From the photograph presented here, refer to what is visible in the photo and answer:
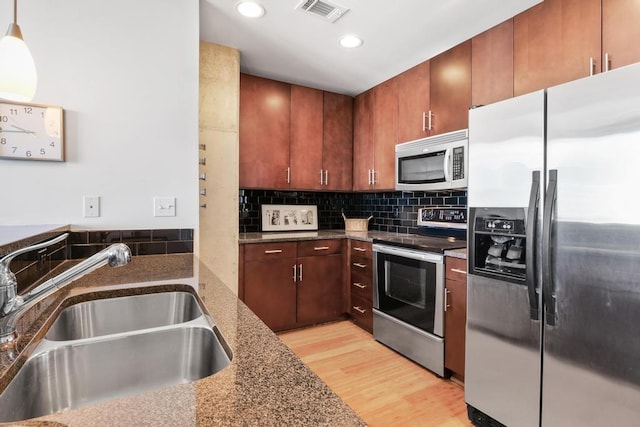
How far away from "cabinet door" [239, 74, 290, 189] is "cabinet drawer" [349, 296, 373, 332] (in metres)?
1.31

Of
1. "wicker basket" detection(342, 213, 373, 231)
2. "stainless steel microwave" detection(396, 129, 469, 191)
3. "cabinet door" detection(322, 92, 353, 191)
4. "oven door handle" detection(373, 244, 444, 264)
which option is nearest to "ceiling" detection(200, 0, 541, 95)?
"cabinet door" detection(322, 92, 353, 191)

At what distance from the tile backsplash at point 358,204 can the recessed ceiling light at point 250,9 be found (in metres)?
1.63

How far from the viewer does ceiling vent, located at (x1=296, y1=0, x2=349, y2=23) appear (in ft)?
6.52

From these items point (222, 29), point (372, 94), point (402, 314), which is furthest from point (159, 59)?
point (402, 314)

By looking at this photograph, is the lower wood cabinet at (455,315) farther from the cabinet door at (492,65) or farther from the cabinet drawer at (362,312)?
the cabinet door at (492,65)

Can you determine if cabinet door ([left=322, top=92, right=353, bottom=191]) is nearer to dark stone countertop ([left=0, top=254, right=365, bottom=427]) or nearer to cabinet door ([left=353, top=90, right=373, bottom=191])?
cabinet door ([left=353, top=90, right=373, bottom=191])

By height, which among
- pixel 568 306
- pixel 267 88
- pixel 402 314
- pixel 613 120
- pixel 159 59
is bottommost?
pixel 402 314

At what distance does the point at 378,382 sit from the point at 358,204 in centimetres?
213

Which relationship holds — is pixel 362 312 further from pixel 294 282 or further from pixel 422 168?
pixel 422 168

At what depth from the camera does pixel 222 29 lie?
2.32 meters

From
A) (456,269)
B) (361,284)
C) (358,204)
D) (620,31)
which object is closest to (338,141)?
(358,204)

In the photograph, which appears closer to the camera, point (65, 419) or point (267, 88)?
point (65, 419)

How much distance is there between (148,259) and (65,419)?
1378mm

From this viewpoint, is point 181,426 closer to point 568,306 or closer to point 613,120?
point 568,306
